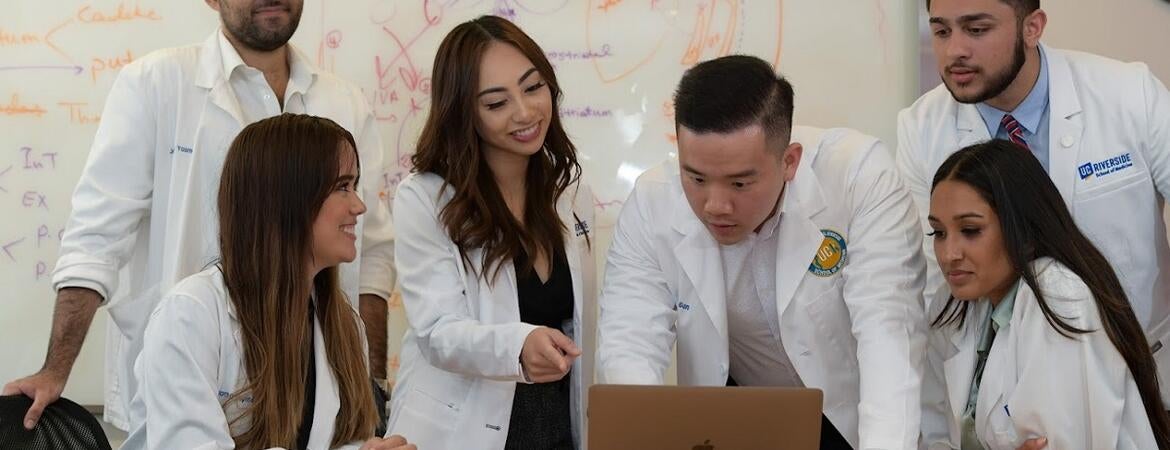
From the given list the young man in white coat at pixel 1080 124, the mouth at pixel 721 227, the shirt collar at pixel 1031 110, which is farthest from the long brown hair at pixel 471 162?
the shirt collar at pixel 1031 110

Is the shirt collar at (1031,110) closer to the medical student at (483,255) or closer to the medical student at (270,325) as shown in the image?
the medical student at (483,255)

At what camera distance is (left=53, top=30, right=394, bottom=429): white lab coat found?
2490 millimetres

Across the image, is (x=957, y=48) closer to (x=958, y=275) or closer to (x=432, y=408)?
(x=958, y=275)

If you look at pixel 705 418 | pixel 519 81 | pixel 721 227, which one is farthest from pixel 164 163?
pixel 705 418

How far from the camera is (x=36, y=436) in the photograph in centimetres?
191

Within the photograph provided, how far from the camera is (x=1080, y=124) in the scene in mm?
2375

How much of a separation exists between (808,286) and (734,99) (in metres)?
0.40

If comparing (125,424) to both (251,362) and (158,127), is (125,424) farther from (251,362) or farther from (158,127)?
(251,362)

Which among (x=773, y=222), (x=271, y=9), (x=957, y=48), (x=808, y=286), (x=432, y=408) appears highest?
(x=271, y=9)

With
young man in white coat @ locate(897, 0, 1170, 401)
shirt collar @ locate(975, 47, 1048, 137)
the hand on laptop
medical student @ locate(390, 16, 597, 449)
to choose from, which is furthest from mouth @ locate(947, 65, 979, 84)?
the hand on laptop

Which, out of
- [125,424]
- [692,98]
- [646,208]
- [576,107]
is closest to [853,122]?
[576,107]

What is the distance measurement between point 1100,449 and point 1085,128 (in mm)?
742

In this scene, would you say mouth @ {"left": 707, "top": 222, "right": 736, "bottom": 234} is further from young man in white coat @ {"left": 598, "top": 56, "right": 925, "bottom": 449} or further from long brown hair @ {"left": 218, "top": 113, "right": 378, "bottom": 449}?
long brown hair @ {"left": 218, "top": 113, "right": 378, "bottom": 449}

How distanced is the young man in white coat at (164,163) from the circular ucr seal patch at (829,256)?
1.10 meters
